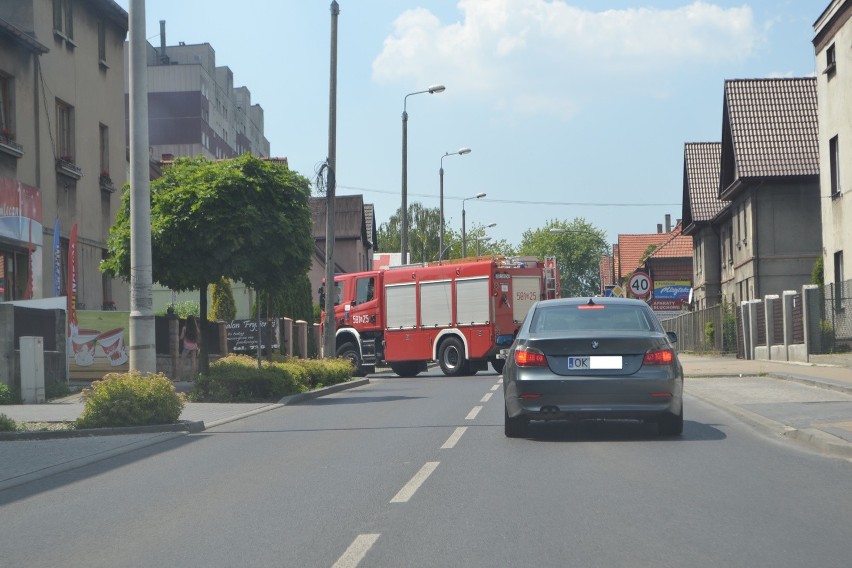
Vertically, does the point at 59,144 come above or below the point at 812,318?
above

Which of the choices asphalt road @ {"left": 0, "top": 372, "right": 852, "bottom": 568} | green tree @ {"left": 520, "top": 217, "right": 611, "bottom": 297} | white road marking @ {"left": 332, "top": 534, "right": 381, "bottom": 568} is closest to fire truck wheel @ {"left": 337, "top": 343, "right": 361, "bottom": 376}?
asphalt road @ {"left": 0, "top": 372, "right": 852, "bottom": 568}

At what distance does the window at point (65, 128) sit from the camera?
27328mm

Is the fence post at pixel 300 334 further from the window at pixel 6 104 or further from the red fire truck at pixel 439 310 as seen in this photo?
the window at pixel 6 104

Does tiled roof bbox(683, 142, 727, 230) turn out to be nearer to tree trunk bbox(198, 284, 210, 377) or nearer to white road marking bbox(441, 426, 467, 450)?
tree trunk bbox(198, 284, 210, 377)

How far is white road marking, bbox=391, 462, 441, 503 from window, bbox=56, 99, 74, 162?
64.4 feet

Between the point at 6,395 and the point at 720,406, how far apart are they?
11793 millimetres

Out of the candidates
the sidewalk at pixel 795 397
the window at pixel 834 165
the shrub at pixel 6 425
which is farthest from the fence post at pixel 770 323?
the shrub at pixel 6 425

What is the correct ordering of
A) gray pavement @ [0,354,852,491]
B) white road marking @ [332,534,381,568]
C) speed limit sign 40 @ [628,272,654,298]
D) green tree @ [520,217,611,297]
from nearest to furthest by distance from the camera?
white road marking @ [332,534,381,568], gray pavement @ [0,354,852,491], speed limit sign 40 @ [628,272,654,298], green tree @ [520,217,611,297]

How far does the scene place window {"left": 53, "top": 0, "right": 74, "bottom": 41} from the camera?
27.2 meters

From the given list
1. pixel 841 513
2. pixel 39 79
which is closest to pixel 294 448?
pixel 841 513

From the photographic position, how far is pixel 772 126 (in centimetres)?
4116

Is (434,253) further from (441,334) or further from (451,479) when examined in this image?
(451,479)

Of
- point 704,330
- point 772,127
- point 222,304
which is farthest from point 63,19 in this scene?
point 704,330

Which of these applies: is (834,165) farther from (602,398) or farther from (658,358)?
(602,398)
